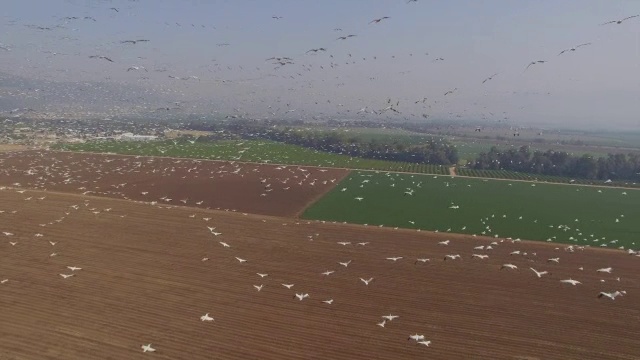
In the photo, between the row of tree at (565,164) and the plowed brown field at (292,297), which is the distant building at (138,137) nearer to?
the row of tree at (565,164)

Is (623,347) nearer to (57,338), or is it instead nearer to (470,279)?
(470,279)

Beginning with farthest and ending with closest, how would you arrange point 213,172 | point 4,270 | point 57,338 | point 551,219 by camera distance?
point 213,172 → point 551,219 → point 4,270 → point 57,338

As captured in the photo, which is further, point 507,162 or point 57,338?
point 507,162

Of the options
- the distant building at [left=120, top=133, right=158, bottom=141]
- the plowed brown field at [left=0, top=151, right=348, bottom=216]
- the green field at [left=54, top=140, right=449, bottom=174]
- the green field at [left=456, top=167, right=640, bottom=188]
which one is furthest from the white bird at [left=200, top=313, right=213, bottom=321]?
the distant building at [left=120, top=133, right=158, bottom=141]

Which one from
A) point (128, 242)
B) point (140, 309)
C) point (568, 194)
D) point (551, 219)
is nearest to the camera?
point (140, 309)

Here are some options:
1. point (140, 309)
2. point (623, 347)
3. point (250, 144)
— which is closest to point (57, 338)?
point (140, 309)
